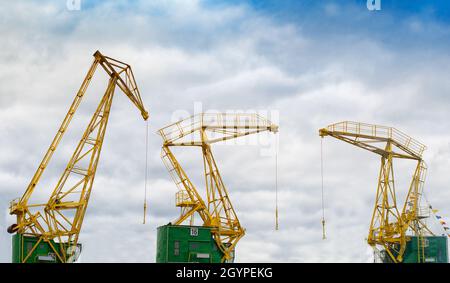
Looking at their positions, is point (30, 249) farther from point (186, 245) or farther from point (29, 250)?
point (186, 245)

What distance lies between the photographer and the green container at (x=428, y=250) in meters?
101

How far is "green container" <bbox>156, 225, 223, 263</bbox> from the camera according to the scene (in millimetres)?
88562

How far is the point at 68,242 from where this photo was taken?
8706 centimetres

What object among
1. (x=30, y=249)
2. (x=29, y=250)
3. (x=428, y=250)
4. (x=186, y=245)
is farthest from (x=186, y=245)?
(x=428, y=250)

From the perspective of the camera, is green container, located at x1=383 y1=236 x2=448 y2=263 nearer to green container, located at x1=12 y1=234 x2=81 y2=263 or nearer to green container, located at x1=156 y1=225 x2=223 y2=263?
green container, located at x1=156 y1=225 x2=223 y2=263

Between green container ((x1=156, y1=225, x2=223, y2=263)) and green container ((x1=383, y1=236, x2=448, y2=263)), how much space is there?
2541cm

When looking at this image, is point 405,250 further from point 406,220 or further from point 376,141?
point 376,141

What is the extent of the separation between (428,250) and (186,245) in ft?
106

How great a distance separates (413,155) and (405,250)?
1213 centimetres

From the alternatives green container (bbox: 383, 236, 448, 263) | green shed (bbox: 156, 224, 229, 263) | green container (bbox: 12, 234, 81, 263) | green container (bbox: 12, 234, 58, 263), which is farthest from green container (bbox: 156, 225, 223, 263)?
green container (bbox: 383, 236, 448, 263)

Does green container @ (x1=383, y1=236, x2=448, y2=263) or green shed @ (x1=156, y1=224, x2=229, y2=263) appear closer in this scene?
green shed @ (x1=156, y1=224, x2=229, y2=263)
